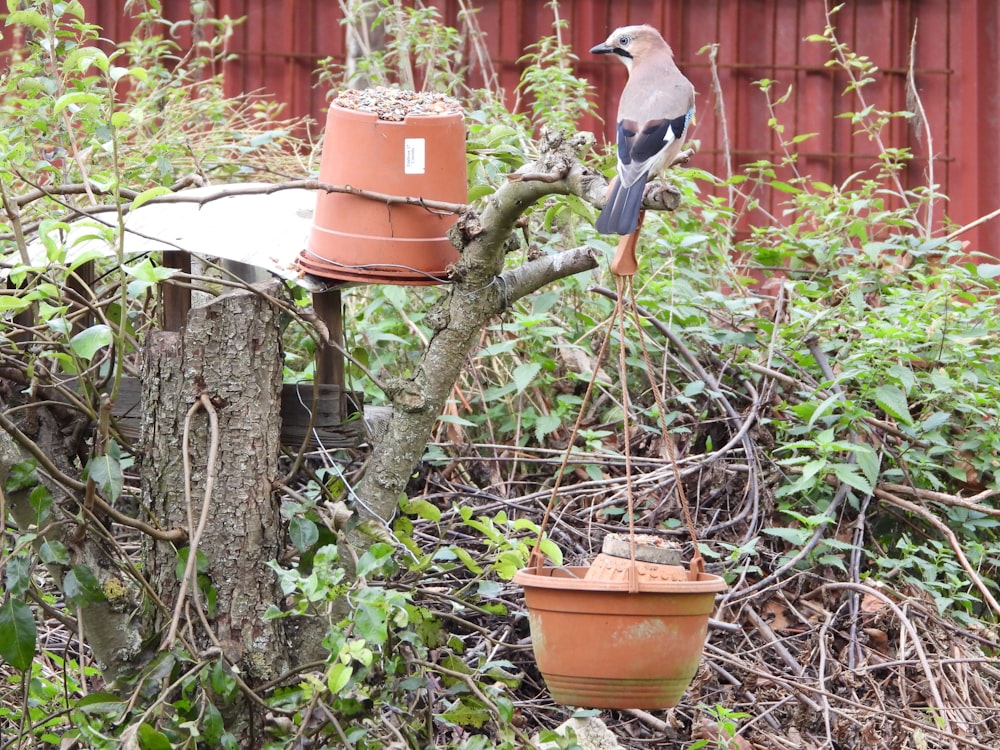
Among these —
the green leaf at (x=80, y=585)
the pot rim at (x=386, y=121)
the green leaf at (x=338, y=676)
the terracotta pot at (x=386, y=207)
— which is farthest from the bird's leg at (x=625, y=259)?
the green leaf at (x=80, y=585)

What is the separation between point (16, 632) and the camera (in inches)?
97.7

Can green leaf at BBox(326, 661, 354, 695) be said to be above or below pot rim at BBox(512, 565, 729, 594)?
below

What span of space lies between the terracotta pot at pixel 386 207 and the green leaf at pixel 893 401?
6.68ft

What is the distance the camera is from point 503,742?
2.79m

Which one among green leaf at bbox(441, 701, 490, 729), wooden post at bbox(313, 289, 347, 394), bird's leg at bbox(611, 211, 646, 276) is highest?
bird's leg at bbox(611, 211, 646, 276)

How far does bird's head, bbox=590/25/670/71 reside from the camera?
3312 mm

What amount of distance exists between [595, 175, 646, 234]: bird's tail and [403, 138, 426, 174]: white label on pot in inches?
22.7

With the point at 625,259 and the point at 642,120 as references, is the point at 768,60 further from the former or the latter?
the point at 625,259

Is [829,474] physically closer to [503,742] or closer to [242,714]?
[503,742]

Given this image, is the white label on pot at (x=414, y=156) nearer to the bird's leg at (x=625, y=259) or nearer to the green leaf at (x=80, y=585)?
the bird's leg at (x=625, y=259)

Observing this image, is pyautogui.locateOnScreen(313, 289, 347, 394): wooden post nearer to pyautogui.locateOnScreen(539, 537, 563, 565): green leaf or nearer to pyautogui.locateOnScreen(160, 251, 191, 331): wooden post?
pyautogui.locateOnScreen(160, 251, 191, 331): wooden post

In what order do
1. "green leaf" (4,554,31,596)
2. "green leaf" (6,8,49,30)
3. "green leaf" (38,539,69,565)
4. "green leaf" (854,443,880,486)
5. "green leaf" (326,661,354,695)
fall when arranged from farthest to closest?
"green leaf" (854,443,880,486) → "green leaf" (6,8,49,30) → "green leaf" (38,539,69,565) → "green leaf" (4,554,31,596) → "green leaf" (326,661,354,695)

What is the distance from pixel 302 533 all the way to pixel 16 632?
65 cm

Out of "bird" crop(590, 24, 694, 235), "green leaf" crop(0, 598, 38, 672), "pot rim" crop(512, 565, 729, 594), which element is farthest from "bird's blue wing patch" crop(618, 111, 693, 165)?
"green leaf" crop(0, 598, 38, 672)
